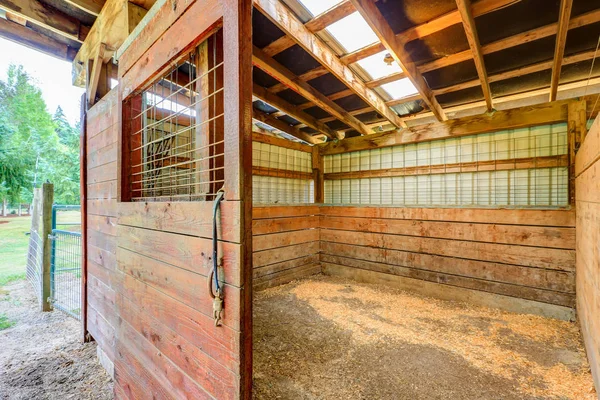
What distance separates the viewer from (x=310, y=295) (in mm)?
2945

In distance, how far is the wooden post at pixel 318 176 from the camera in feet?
13.1

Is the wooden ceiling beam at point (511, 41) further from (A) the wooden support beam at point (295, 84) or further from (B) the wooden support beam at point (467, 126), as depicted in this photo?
(B) the wooden support beam at point (467, 126)

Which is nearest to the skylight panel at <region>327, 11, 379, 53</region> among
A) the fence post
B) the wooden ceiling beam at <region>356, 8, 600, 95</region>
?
the wooden ceiling beam at <region>356, 8, 600, 95</region>

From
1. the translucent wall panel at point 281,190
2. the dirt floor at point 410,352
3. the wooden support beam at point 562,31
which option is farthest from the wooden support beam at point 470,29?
the translucent wall panel at point 281,190

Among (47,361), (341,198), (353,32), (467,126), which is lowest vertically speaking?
(47,361)

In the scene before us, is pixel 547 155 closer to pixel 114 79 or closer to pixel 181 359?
pixel 181 359

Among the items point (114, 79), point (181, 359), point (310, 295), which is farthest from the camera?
point (310, 295)

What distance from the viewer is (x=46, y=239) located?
2871mm

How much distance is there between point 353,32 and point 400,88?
103 centimetres

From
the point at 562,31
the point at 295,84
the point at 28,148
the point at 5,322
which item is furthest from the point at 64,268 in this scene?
the point at 28,148

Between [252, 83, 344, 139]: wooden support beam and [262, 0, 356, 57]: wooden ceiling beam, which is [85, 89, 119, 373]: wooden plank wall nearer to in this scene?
[262, 0, 356, 57]: wooden ceiling beam

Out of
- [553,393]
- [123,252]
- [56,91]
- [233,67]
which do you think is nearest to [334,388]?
[553,393]

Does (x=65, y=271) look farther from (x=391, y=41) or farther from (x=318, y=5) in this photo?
(x=391, y=41)

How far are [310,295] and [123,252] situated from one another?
2043mm
